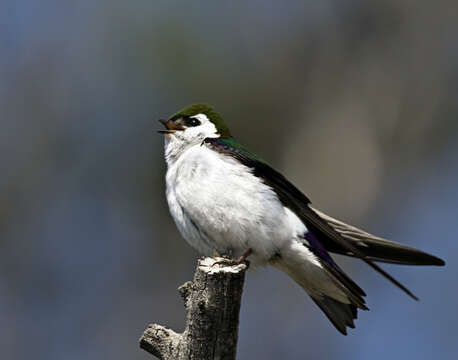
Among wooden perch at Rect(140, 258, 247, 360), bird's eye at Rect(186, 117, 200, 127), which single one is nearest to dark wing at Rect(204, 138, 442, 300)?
bird's eye at Rect(186, 117, 200, 127)

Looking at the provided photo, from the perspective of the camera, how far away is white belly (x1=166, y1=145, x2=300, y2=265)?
451 centimetres

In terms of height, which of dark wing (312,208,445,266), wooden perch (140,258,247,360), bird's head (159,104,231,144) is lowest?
wooden perch (140,258,247,360)

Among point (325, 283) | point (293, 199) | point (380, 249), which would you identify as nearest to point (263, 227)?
point (293, 199)

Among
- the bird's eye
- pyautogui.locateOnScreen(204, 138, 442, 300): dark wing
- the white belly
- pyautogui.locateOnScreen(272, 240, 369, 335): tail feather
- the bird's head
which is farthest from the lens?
the bird's eye

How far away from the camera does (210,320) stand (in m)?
3.60

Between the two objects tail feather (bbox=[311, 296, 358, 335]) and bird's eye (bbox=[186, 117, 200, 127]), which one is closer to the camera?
tail feather (bbox=[311, 296, 358, 335])

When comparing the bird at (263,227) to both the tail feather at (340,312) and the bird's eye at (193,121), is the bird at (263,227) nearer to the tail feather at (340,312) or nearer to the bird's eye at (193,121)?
the tail feather at (340,312)

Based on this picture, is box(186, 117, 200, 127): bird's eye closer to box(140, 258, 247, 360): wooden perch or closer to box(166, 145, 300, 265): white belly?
box(166, 145, 300, 265): white belly

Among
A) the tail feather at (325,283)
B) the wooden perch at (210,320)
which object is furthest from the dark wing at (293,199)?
the wooden perch at (210,320)

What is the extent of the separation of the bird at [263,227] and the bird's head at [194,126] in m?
0.13

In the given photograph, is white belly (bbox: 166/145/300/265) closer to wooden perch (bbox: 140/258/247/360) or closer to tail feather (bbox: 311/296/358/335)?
tail feather (bbox: 311/296/358/335)

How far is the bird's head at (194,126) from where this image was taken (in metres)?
5.12

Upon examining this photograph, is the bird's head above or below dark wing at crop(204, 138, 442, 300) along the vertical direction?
above

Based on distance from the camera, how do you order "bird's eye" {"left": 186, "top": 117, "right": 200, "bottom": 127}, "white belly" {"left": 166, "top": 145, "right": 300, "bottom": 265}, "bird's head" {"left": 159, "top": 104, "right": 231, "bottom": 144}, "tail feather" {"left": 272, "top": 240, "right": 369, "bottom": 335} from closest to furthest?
"white belly" {"left": 166, "top": 145, "right": 300, "bottom": 265} < "tail feather" {"left": 272, "top": 240, "right": 369, "bottom": 335} < "bird's head" {"left": 159, "top": 104, "right": 231, "bottom": 144} < "bird's eye" {"left": 186, "top": 117, "right": 200, "bottom": 127}
